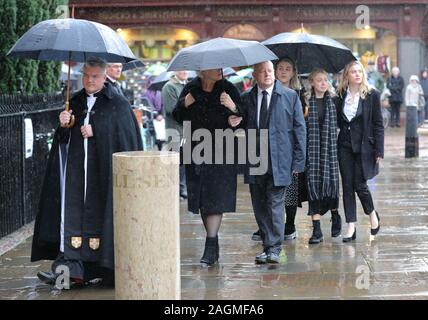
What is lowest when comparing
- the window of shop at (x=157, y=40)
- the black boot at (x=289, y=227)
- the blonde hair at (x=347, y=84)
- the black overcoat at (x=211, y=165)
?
the black boot at (x=289, y=227)

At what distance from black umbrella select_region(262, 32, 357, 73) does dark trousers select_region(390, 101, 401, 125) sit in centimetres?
1816

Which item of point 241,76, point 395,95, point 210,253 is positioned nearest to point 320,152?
point 210,253

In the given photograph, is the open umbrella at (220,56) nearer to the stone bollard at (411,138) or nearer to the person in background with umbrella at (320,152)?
the person in background with umbrella at (320,152)

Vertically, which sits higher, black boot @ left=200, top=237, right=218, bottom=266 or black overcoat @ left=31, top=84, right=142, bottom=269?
black overcoat @ left=31, top=84, right=142, bottom=269

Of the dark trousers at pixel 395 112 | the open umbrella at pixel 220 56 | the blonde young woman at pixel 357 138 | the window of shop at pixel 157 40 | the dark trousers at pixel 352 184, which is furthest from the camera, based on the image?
the window of shop at pixel 157 40

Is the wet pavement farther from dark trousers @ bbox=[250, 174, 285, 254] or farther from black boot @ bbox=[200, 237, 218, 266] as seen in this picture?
dark trousers @ bbox=[250, 174, 285, 254]

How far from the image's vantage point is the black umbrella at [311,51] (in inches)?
375

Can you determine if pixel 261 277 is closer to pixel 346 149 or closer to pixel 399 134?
pixel 346 149

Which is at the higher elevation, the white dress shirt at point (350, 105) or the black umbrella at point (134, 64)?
the black umbrella at point (134, 64)

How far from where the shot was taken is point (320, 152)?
9.27 metres

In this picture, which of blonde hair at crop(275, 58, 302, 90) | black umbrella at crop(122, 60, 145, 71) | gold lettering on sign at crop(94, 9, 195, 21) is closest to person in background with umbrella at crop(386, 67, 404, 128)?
gold lettering on sign at crop(94, 9, 195, 21)

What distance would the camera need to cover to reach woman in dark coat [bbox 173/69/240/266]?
8.21 m

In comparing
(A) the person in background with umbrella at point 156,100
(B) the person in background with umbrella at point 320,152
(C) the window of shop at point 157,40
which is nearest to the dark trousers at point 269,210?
(B) the person in background with umbrella at point 320,152

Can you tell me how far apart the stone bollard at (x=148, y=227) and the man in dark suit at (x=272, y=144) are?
7.65 ft
